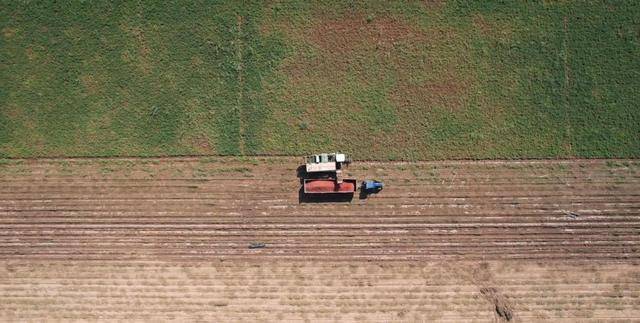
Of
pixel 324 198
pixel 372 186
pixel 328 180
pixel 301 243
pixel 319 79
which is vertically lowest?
pixel 301 243

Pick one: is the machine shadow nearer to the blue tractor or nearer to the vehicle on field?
the vehicle on field

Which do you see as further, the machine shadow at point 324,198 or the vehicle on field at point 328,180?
the machine shadow at point 324,198

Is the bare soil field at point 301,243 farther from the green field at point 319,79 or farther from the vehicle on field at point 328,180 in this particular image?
the green field at point 319,79

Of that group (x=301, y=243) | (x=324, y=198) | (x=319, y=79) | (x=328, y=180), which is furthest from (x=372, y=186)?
(x=319, y=79)

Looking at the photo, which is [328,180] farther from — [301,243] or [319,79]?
[319,79]

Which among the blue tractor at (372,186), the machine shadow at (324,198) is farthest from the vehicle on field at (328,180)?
the blue tractor at (372,186)
